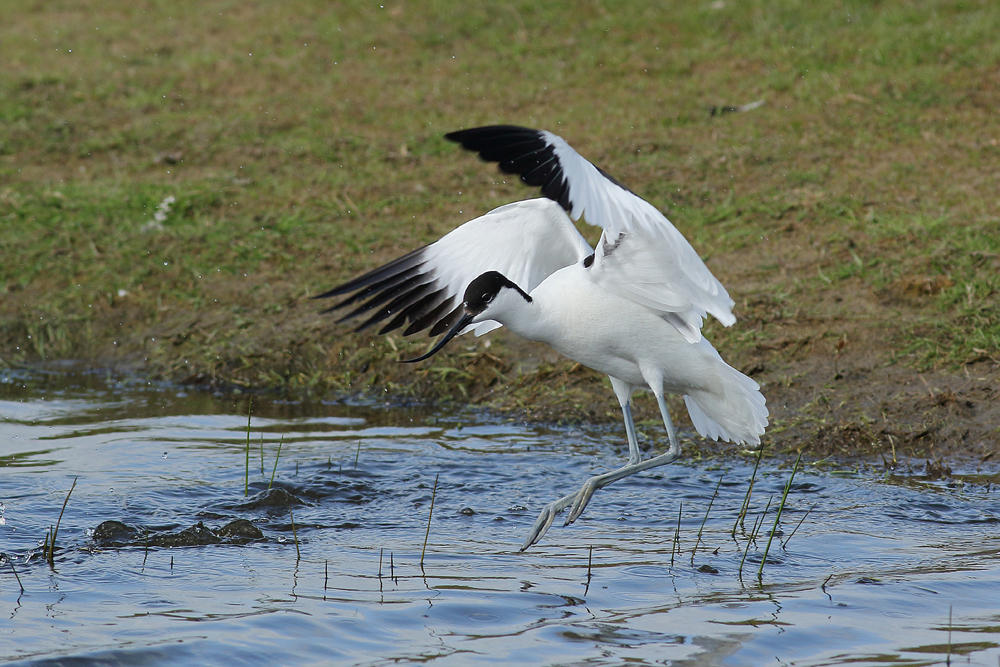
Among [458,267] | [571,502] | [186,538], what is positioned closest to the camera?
[186,538]

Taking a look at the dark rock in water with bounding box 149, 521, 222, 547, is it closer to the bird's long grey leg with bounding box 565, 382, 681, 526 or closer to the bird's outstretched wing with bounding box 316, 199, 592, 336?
the bird's outstretched wing with bounding box 316, 199, 592, 336

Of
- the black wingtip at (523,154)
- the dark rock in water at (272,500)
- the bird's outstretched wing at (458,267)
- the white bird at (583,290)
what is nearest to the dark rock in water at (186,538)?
the dark rock in water at (272,500)

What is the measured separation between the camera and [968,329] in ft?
19.2

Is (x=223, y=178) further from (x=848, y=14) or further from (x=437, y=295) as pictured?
(x=848, y=14)

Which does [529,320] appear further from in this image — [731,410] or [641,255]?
[731,410]

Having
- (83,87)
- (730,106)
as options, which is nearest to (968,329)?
(730,106)

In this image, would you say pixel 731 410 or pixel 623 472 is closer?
pixel 623 472

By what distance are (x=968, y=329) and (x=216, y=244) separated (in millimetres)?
4488

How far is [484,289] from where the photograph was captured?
14.5 feet

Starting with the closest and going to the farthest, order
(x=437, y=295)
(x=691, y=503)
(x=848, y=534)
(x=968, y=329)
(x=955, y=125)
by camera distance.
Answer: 1. (x=848, y=534)
2. (x=691, y=503)
3. (x=437, y=295)
4. (x=968, y=329)
5. (x=955, y=125)

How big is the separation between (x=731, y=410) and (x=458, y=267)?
1.35m

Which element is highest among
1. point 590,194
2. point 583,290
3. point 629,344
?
point 590,194

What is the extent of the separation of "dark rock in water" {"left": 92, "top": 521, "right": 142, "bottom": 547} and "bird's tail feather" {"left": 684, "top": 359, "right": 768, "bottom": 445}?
92.3 inches

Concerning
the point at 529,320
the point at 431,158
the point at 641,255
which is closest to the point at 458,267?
the point at 529,320
